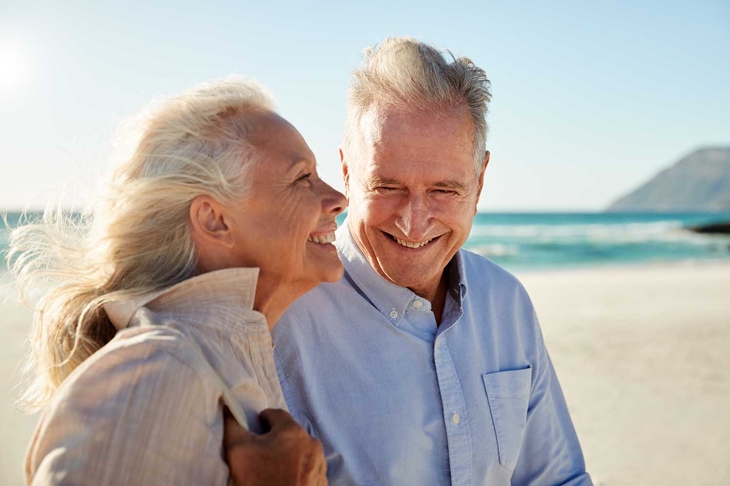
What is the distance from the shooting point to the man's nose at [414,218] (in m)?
2.40

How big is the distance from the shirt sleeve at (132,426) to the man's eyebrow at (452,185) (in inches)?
51.3

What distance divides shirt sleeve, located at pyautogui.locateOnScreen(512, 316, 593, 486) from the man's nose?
Result: 25.5 inches

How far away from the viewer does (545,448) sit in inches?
98.3

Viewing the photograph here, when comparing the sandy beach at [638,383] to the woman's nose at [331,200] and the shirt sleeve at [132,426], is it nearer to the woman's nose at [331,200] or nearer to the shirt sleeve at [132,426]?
the woman's nose at [331,200]

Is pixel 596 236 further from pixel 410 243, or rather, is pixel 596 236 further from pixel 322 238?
pixel 322 238

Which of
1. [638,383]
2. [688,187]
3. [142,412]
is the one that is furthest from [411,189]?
[688,187]

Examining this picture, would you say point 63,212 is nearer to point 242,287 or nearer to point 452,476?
point 242,287

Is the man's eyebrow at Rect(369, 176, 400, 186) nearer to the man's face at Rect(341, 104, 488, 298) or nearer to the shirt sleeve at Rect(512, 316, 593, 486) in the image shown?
the man's face at Rect(341, 104, 488, 298)

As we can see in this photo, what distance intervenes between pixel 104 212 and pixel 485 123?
1446 mm

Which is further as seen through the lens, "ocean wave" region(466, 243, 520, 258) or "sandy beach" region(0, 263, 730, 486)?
"ocean wave" region(466, 243, 520, 258)

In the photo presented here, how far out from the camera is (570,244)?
29.1 meters

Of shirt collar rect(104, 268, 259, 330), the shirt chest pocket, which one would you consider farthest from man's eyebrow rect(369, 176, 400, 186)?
shirt collar rect(104, 268, 259, 330)

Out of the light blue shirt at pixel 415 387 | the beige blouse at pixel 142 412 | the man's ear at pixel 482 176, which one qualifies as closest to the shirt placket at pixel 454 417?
the light blue shirt at pixel 415 387

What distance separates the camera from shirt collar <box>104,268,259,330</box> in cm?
152
